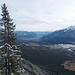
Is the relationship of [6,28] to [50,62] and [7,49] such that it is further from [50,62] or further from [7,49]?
[50,62]

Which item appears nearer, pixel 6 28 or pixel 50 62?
pixel 6 28

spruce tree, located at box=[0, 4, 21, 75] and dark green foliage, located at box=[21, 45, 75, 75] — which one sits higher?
spruce tree, located at box=[0, 4, 21, 75]

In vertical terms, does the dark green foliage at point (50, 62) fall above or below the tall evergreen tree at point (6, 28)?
below

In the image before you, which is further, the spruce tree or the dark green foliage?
the dark green foliage

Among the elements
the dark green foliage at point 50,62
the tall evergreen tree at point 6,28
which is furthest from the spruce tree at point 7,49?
the dark green foliage at point 50,62

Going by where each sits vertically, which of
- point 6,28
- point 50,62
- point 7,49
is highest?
point 6,28

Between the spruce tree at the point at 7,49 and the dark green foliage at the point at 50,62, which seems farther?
the dark green foliage at the point at 50,62

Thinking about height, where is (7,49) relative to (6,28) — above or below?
below

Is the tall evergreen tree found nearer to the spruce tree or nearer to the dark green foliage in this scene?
the spruce tree

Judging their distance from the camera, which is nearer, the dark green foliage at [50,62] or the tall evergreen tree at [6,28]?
the tall evergreen tree at [6,28]

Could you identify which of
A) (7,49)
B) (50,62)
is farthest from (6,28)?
(50,62)

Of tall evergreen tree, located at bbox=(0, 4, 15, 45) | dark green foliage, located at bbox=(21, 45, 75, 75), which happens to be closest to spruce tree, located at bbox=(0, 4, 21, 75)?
tall evergreen tree, located at bbox=(0, 4, 15, 45)

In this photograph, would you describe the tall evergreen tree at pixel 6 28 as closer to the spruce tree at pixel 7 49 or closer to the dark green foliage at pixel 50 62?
the spruce tree at pixel 7 49
